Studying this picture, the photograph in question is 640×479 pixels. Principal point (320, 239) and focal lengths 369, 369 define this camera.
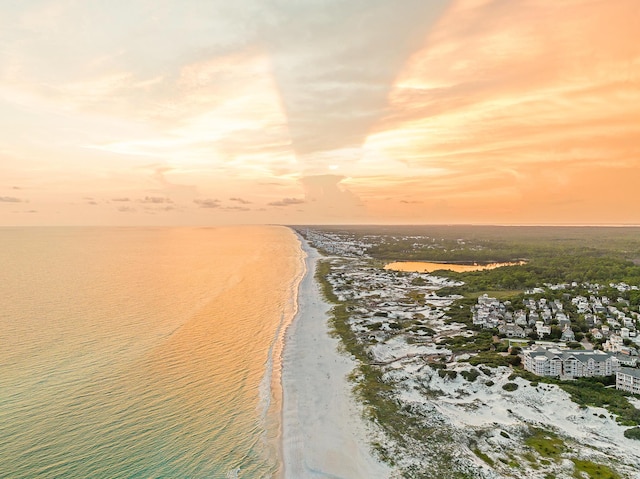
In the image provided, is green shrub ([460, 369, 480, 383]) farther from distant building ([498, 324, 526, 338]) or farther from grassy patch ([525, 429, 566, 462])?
distant building ([498, 324, 526, 338])

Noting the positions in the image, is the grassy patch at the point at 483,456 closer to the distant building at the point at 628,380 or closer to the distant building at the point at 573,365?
the distant building at the point at 573,365

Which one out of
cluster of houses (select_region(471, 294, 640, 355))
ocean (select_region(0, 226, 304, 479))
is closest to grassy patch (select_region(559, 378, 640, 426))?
cluster of houses (select_region(471, 294, 640, 355))

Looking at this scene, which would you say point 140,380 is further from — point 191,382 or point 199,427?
point 199,427

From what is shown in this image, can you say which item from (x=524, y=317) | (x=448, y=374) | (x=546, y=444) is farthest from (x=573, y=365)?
(x=524, y=317)

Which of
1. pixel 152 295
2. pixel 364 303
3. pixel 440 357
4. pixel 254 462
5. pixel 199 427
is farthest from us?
pixel 152 295

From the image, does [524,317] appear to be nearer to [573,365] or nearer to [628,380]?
[573,365]

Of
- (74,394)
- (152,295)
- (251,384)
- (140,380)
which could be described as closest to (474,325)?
(251,384)
